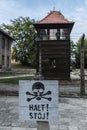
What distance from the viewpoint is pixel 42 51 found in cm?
2588

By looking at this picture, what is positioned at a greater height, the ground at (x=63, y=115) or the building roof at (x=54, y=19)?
the building roof at (x=54, y=19)

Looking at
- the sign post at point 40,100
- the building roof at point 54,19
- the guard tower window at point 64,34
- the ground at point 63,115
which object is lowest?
the ground at point 63,115

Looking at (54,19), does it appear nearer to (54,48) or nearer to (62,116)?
(54,48)

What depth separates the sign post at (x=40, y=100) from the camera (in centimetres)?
404

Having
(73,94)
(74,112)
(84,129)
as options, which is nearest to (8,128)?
(84,129)

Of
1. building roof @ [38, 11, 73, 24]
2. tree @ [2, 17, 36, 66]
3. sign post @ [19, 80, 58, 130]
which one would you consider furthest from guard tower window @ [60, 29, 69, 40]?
tree @ [2, 17, 36, 66]

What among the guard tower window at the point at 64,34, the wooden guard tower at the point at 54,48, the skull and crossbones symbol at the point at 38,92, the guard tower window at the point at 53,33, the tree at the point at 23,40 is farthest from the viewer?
the tree at the point at 23,40

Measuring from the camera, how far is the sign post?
4.04m

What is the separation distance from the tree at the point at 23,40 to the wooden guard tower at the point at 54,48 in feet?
106

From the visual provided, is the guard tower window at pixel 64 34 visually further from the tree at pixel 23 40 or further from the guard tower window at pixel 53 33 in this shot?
the tree at pixel 23 40

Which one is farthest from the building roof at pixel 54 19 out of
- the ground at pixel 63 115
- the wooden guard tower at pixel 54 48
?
the ground at pixel 63 115

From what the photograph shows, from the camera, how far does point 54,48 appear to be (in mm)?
25719

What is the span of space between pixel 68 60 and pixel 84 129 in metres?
18.7

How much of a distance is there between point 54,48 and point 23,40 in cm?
3536
